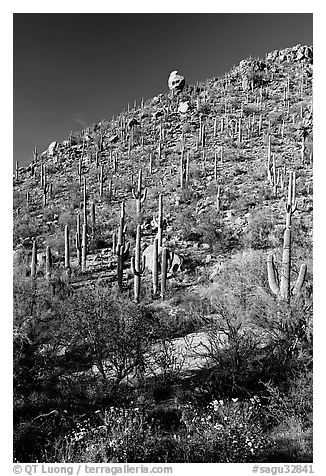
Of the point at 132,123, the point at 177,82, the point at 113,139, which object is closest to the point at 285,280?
the point at 113,139

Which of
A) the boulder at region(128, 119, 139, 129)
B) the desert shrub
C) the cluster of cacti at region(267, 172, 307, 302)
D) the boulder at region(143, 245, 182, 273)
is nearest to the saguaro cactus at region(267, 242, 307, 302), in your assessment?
the cluster of cacti at region(267, 172, 307, 302)

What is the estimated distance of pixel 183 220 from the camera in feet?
64.5

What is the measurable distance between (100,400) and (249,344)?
294 centimetres

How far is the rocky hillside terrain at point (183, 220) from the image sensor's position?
8070mm

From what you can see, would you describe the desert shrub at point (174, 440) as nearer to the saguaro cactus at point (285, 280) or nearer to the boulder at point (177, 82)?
the saguaro cactus at point (285, 280)

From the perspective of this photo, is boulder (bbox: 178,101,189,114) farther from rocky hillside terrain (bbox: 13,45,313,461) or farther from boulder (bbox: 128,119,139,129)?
boulder (bbox: 128,119,139,129)

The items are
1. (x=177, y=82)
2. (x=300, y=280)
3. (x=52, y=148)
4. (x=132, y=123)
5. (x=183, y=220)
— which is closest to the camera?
(x=300, y=280)

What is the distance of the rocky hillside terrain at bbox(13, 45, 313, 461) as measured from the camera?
8070 mm

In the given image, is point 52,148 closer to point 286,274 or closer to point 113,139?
point 113,139

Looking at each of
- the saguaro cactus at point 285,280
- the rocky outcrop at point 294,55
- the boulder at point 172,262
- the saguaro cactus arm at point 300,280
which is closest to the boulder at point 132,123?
the rocky outcrop at point 294,55

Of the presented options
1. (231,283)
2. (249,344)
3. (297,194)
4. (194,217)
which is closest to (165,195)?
(194,217)

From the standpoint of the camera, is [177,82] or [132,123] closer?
[132,123]

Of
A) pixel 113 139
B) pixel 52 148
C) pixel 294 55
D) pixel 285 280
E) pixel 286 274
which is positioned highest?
pixel 294 55

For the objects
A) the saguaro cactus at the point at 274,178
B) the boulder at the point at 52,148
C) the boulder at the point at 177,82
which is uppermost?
the boulder at the point at 177,82
